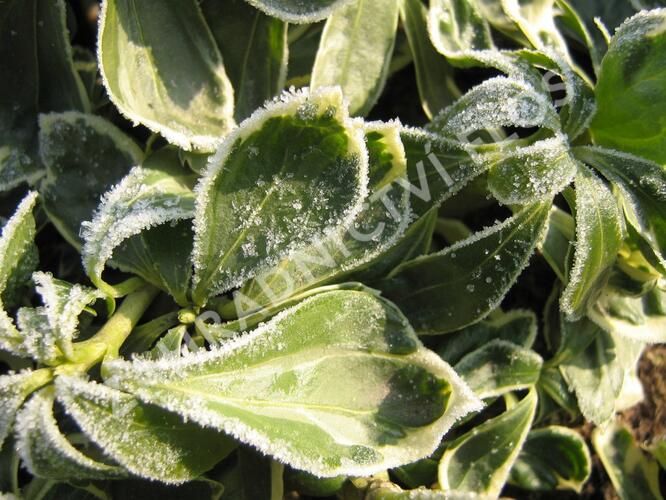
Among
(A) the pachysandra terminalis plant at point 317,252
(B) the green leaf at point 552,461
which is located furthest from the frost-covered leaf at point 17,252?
(B) the green leaf at point 552,461

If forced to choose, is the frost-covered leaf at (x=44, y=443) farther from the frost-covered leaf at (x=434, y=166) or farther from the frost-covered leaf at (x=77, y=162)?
the frost-covered leaf at (x=434, y=166)

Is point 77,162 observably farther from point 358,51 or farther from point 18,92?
point 358,51

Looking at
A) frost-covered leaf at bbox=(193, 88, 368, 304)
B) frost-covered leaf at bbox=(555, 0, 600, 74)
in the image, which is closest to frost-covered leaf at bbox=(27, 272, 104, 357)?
frost-covered leaf at bbox=(193, 88, 368, 304)

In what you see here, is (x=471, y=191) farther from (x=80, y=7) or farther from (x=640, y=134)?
(x=80, y=7)

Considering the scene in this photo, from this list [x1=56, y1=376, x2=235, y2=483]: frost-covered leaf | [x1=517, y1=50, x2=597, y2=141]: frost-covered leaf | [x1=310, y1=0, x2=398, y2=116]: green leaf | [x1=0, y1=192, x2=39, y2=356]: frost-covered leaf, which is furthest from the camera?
[x1=310, y1=0, x2=398, y2=116]: green leaf

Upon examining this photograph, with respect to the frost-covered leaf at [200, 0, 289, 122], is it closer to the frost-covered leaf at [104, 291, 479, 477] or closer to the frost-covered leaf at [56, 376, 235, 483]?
the frost-covered leaf at [104, 291, 479, 477]

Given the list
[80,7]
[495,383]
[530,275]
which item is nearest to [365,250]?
[495,383]
